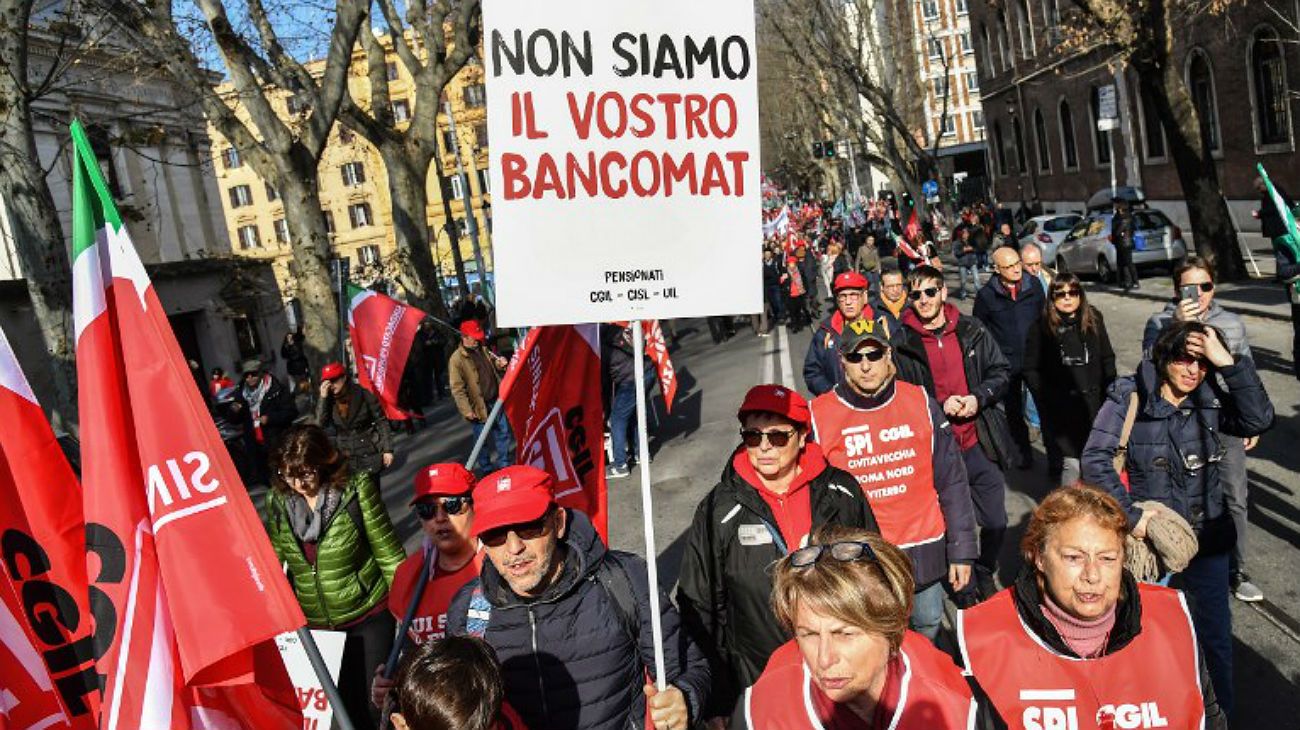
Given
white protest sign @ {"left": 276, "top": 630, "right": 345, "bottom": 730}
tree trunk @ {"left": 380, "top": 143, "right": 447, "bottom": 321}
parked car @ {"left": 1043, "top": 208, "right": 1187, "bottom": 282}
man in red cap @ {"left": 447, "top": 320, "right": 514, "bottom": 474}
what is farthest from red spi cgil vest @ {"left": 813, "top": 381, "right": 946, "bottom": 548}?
parked car @ {"left": 1043, "top": 208, "right": 1187, "bottom": 282}

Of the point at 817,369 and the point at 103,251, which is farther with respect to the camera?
the point at 817,369

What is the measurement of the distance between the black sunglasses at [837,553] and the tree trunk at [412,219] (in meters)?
14.0

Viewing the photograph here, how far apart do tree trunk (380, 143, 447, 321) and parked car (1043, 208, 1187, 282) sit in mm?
12438

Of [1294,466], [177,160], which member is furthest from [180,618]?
[177,160]

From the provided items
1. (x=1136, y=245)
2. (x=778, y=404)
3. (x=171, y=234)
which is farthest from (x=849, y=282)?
(x=171, y=234)

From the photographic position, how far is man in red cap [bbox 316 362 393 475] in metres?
8.17

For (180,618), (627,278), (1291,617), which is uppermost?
(627,278)

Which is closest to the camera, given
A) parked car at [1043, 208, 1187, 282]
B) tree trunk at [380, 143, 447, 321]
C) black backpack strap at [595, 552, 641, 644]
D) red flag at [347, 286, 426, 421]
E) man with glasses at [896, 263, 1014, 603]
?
black backpack strap at [595, 552, 641, 644]

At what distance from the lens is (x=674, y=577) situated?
659cm

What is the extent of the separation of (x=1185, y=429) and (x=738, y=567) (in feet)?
6.13

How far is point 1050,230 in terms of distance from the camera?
25.2 meters

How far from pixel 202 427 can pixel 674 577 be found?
4.18m

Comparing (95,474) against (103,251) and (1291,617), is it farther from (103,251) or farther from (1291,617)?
(1291,617)

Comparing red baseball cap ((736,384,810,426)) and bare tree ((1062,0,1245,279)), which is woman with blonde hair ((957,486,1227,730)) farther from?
bare tree ((1062,0,1245,279))
